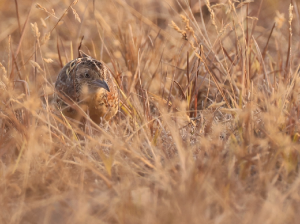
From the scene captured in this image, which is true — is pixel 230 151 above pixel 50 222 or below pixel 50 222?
above

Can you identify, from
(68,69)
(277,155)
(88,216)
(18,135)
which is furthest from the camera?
(68,69)

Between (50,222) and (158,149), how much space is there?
98cm

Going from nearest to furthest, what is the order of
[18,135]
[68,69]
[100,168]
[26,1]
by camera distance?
[100,168] → [18,135] → [68,69] → [26,1]

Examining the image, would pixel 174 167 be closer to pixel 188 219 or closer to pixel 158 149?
pixel 158 149

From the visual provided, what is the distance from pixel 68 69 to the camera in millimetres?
4582

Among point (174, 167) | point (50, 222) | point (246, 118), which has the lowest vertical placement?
point (50, 222)

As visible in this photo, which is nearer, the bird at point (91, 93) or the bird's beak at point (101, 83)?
the bird's beak at point (101, 83)

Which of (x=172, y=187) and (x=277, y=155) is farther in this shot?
(x=277, y=155)

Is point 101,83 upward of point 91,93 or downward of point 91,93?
upward

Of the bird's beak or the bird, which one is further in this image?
the bird

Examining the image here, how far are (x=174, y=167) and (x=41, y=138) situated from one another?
1.01 m

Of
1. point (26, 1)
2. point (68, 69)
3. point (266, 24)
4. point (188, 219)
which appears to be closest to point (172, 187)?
point (188, 219)

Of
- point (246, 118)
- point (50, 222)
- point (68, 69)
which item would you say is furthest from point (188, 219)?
point (68, 69)

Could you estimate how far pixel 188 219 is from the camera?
221cm
